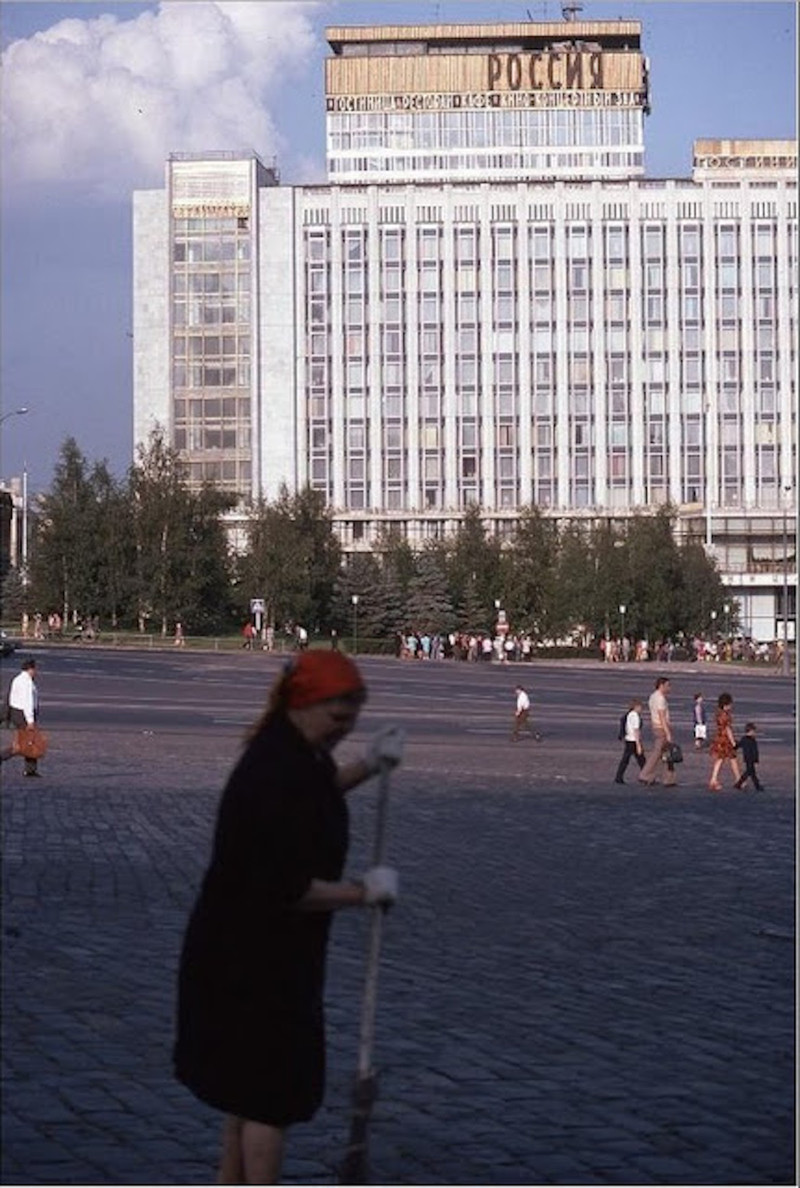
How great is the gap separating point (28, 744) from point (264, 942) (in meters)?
11.5

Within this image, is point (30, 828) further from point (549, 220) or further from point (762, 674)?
point (549, 220)

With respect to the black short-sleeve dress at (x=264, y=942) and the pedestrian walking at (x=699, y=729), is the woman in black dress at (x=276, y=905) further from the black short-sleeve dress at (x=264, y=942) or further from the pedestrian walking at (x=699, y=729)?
the pedestrian walking at (x=699, y=729)

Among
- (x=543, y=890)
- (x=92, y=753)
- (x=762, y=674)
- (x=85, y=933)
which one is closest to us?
(x=85, y=933)

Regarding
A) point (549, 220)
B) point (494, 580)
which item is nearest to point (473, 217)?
point (549, 220)

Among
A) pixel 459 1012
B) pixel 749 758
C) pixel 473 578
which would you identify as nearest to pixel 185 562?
pixel 459 1012

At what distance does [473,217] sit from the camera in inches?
3925

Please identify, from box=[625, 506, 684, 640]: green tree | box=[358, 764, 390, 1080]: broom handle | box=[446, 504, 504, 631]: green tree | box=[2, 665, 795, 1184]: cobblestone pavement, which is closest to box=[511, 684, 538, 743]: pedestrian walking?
box=[446, 504, 504, 631]: green tree

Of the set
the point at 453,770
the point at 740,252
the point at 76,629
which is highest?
the point at 740,252

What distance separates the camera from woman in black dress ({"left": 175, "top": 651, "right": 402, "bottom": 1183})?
4.31m

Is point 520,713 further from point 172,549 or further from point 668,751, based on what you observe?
point 172,549

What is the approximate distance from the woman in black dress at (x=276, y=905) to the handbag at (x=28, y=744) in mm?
10134

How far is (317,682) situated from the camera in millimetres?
4430

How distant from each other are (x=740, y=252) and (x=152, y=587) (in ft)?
308

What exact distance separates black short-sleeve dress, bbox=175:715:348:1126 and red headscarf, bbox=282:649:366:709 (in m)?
0.07
